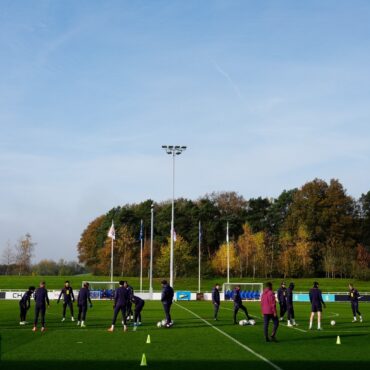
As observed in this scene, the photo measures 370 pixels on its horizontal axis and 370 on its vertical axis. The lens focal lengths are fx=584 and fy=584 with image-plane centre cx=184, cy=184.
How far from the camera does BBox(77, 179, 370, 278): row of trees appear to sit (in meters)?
103

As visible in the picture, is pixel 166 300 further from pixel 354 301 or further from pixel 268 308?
pixel 354 301

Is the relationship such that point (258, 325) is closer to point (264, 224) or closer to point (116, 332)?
point (116, 332)

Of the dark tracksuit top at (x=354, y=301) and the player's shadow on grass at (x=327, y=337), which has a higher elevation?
the dark tracksuit top at (x=354, y=301)

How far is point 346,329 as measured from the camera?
24.8 metres

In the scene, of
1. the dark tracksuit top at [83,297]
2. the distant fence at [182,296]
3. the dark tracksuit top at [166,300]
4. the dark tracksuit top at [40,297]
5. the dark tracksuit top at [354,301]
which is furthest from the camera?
the distant fence at [182,296]

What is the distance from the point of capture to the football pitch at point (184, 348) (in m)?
13.8

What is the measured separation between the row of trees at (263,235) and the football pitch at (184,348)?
77.3m

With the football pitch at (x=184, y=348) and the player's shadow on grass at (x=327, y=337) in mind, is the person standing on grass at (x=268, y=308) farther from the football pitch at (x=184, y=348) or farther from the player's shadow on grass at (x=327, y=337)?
the player's shadow on grass at (x=327, y=337)

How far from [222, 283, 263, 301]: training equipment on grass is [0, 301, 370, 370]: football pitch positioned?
3393 centimetres
